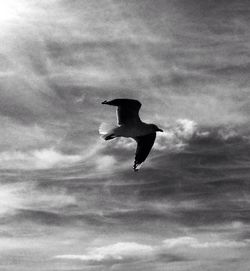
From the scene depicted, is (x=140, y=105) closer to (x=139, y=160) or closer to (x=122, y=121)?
(x=122, y=121)

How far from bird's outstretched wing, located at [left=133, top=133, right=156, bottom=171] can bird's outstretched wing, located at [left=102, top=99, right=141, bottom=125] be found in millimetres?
1915

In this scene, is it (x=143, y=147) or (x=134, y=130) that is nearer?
(x=134, y=130)

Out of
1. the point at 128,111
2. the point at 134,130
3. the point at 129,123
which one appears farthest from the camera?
the point at 134,130

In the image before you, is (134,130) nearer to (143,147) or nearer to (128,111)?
(128,111)

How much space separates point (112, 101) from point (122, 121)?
154 centimetres

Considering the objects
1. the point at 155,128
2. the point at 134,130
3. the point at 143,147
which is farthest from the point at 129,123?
the point at 143,147

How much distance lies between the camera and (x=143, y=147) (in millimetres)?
25156

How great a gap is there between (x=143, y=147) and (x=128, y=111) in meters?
2.84

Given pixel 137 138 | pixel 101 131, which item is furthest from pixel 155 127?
pixel 101 131

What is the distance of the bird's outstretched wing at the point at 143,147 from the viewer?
25016 mm

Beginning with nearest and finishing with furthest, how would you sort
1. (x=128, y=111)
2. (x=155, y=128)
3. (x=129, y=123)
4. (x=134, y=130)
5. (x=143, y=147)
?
1. (x=128, y=111)
2. (x=129, y=123)
3. (x=134, y=130)
4. (x=155, y=128)
5. (x=143, y=147)

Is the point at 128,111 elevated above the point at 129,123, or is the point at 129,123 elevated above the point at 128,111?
the point at 128,111

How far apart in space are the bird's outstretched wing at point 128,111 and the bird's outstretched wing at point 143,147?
6.28ft

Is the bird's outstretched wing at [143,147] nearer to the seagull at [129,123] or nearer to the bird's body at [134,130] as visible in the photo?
the seagull at [129,123]
